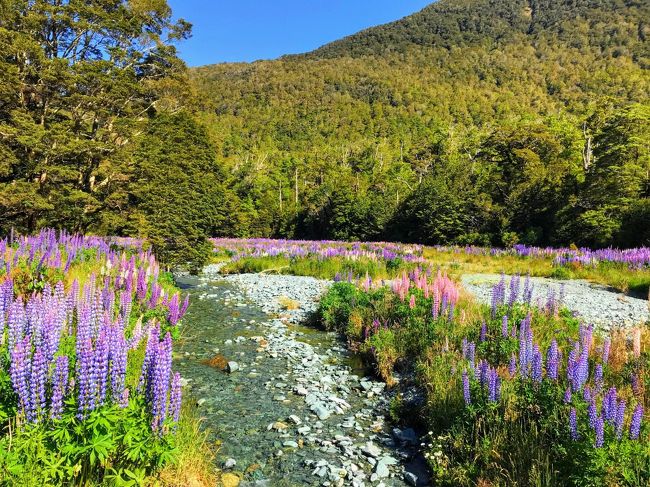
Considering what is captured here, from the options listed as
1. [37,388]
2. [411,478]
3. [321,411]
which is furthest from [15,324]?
[411,478]

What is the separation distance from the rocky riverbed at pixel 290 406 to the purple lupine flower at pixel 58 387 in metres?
2.27

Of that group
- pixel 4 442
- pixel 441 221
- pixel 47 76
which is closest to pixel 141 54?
pixel 47 76

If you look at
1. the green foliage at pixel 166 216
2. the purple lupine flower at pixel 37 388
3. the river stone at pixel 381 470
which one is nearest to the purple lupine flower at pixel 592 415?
the river stone at pixel 381 470

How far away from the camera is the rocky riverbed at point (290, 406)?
4520mm

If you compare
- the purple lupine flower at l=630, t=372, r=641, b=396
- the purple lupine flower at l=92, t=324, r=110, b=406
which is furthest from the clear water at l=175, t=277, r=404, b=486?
the purple lupine flower at l=630, t=372, r=641, b=396

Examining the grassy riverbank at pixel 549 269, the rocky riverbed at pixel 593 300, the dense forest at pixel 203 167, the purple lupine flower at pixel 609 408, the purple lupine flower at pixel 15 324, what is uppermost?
the dense forest at pixel 203 167

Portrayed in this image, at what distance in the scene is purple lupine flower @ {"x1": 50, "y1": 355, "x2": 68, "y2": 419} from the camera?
278cm

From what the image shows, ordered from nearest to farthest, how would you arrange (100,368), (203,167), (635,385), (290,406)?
(100,368)
(635,385)
(290,406)
(203,167)

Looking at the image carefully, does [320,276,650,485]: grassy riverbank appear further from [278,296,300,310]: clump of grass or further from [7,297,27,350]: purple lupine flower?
[278,296,300,310]: clump of grass

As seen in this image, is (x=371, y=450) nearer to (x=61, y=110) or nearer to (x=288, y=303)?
(x=288, y=303)

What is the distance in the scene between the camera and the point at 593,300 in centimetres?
1163

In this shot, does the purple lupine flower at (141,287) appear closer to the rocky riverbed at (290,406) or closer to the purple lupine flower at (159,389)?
the rocky riverbed at (290,406)

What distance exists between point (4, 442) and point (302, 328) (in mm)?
8261

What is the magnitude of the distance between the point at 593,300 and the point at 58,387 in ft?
44.3
